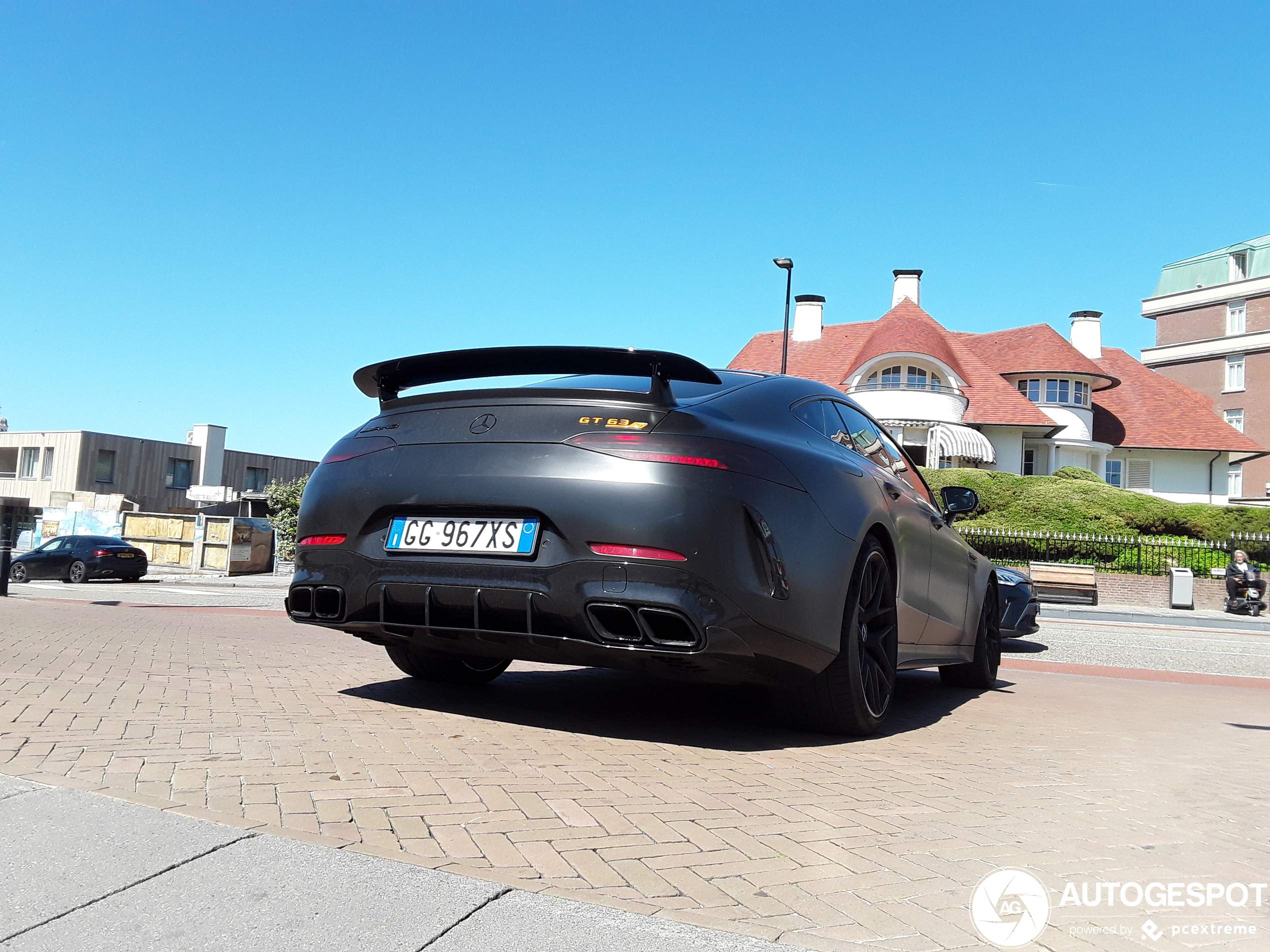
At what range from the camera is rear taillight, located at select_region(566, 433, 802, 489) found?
3.66 metres

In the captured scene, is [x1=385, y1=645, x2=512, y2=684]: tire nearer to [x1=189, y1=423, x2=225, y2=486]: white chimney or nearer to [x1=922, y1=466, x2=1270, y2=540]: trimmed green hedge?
[x1=922, y1=466, x2=1270, y2=540]: trimmed green hedge

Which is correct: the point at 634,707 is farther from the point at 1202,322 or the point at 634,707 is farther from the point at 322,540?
the point at 1202,322

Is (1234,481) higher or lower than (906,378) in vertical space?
lower

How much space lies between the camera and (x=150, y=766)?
10.4 feet

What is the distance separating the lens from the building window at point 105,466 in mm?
53000

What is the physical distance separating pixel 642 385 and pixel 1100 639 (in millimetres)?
11693

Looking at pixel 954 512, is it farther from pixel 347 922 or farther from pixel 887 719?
pixel 347 922

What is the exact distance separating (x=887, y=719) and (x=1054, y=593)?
18.3m

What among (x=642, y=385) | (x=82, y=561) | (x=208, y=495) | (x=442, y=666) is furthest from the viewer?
(x=208, y=495)

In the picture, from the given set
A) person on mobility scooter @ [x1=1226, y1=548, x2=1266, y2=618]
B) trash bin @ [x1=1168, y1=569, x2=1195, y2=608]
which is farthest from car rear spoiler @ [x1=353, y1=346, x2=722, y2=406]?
trash bin @ [x1=1168, y1=569, x2=1195, y2=608]

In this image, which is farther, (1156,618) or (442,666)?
(1156,618)

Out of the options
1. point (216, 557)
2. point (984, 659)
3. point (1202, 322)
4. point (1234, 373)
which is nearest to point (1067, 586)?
point (984, 659)

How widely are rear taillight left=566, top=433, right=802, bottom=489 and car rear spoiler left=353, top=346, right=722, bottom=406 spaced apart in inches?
7.6

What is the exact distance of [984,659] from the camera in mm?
6840
